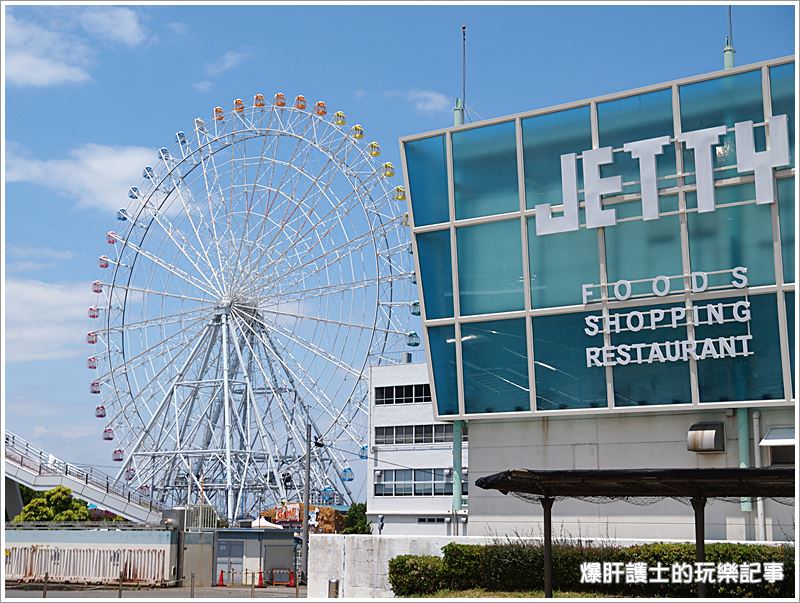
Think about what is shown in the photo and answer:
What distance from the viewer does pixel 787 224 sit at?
71.1 feet

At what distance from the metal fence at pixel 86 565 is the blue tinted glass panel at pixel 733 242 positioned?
22.7 meters

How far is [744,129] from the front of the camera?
71.9 feet

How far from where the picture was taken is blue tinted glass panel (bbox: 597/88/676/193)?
909 inches

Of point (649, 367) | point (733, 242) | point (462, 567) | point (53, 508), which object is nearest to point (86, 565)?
point (53, 508)

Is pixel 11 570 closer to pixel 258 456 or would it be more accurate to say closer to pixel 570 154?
pixel 258 456

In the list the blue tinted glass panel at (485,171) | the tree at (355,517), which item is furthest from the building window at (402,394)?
the blue tinted glass panel at (485,171)

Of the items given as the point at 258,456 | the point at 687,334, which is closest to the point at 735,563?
the point at 687,334

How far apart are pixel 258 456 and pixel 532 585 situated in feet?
116

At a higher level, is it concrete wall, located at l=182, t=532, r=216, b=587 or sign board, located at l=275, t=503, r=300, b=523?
sign board, located at l=275, t=503, r=300, b=523

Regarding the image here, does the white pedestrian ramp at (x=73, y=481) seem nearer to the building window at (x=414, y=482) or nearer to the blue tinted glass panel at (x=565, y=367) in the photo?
the building window at (x=414, y=482)

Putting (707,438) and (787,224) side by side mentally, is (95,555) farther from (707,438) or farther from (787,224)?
(787,224)

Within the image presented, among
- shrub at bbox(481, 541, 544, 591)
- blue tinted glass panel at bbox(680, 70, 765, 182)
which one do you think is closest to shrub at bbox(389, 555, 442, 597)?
shrub at bbox(481, 541, 544, 591)

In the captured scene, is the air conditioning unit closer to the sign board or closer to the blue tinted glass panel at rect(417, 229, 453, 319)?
the blue tinted glass panel at rect(417, 229, 453, 319)

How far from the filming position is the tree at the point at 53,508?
46.3 m
